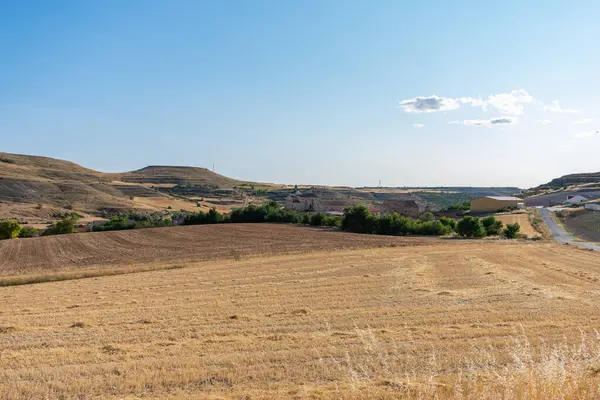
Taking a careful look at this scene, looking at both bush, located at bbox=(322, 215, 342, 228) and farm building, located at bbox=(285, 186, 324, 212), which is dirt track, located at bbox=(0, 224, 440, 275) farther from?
farm building, located at bbox=(285, 186, 324, 212)

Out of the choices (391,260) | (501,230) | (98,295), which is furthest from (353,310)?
(501,230)

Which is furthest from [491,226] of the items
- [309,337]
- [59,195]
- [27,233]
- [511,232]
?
[59,195]

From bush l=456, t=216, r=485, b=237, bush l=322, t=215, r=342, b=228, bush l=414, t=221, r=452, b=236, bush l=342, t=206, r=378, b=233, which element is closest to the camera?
bush l=456, t=216, r=485, b=237

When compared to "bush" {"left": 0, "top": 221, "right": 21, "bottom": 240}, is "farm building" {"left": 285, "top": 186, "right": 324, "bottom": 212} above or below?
above

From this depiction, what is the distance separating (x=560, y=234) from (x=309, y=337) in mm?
65645

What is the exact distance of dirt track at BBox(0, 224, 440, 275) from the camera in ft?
145

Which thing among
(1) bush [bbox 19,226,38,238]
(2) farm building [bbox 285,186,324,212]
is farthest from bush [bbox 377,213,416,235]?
(1) bush [bbox 19,226,38,238]

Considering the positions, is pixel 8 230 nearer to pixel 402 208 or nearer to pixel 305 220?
pixel 305 220

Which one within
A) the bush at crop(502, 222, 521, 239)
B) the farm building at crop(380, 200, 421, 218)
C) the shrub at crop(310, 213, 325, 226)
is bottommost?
the bush at crop(502, 222, 521, 239)

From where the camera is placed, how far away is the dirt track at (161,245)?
44138 mm

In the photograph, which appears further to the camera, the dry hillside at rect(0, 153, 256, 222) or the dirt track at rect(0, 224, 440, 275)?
the dry hillside at rect(0, 153, 256, 222)

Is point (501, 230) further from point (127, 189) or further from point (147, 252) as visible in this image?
point (127, 189)

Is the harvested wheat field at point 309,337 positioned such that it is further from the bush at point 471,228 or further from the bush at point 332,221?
the bush at point 332,221

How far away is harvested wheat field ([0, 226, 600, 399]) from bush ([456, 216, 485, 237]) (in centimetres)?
3571
